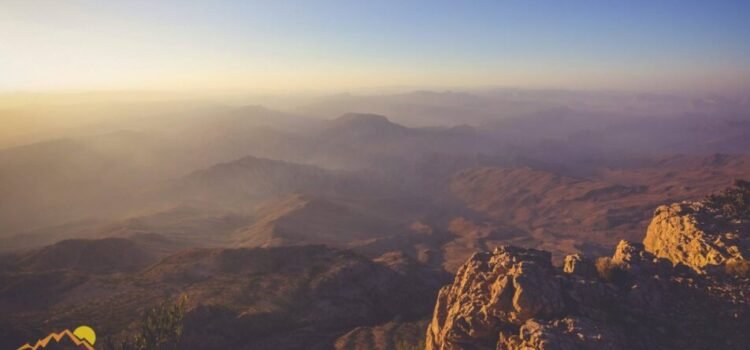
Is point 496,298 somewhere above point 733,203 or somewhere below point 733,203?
below

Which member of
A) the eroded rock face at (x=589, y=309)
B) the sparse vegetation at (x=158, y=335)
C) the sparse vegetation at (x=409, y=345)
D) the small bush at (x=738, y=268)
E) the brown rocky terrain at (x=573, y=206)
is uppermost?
the small bush at (x=738, y=268)

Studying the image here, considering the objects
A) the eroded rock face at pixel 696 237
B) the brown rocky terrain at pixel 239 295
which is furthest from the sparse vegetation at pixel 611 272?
the brown rocky terrain at pixel 239 295

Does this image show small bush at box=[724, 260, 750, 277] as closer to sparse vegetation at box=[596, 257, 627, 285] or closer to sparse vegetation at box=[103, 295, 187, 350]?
sparse vegetation at box=[596, 257, 627, 285]

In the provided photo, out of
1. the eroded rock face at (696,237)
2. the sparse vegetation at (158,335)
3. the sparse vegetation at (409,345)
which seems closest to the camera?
the eroded rock face at (696,237)

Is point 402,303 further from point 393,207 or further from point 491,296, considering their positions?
point 393,207

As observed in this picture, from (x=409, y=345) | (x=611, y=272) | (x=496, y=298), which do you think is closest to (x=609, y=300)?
(x=611, y=272)

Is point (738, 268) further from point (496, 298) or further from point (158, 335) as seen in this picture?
point (158, 335)

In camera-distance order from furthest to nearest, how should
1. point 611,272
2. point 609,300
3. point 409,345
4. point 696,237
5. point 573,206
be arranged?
point 573,206 < point 409,345 < point 696,237 < point 611,272 < point 609,300

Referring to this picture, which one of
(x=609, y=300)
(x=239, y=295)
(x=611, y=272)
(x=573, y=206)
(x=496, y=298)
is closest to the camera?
(x=496, y=298)

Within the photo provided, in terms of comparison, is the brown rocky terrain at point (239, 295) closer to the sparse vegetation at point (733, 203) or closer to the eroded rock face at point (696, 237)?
the eroded rock face at point (696, 237)
